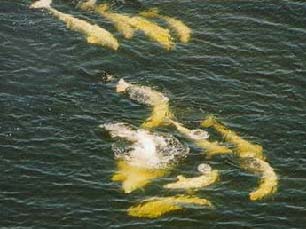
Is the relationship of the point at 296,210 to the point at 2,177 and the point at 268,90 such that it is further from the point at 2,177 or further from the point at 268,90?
the point at 2,177

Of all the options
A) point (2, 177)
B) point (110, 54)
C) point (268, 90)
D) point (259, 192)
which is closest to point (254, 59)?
point (268, 90)

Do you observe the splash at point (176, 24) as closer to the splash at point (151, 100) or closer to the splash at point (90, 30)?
the splash at point (90, 30)

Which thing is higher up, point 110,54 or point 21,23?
point 21,23

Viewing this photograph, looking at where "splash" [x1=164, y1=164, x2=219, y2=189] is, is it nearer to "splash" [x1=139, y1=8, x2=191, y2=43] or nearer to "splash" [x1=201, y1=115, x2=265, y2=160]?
"splash" [x1=201, y1=115, x2=265, y2=160]

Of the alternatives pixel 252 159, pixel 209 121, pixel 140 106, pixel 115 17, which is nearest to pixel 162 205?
pixel 252 159

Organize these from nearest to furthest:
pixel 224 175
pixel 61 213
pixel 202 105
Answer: pixel 61 213
pixel 224 175
pixel 202 105

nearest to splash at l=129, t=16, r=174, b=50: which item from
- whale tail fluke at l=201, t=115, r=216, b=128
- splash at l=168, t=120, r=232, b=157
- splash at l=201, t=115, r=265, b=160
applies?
whale tail fluke at l=201, t=115, r=216, b=128

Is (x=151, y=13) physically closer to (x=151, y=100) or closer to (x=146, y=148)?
(x=151, y=100)
